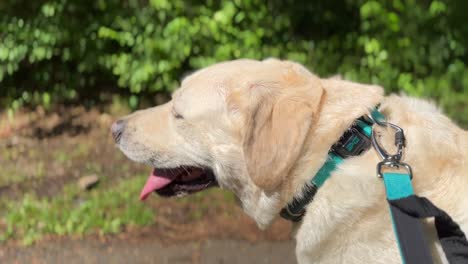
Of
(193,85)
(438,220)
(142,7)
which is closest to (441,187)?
(438,220)

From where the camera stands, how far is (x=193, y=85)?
2.78 m

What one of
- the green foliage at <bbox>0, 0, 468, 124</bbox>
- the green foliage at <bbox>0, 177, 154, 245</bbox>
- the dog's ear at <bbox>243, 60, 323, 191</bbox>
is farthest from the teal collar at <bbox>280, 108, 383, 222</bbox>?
the green foliage at <bbox>0, 0, 468, 124</bbox>

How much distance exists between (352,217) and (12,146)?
473 cm

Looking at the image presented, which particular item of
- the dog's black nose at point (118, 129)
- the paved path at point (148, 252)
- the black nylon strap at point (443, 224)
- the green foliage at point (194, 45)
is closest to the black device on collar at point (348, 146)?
the black nylon strap at point (443, 224)

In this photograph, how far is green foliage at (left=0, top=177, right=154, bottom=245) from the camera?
14.9ft

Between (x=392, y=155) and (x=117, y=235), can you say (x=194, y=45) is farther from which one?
(x=392, y=155)

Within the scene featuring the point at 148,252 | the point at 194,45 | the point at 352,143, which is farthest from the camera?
the point at 194,45

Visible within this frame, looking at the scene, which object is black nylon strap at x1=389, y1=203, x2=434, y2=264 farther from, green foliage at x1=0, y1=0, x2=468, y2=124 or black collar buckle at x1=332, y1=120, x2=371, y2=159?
green foliage at x1=0, y1=0, x2=468, y2=124

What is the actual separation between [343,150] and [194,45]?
421 cm

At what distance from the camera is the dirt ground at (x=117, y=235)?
4303 mm

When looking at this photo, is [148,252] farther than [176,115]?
Yes

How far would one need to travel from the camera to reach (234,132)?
2.55 meters

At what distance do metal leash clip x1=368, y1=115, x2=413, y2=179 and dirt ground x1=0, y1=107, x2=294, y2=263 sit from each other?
2.29 meters

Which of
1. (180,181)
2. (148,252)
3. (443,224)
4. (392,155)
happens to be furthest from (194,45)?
(443,224)
